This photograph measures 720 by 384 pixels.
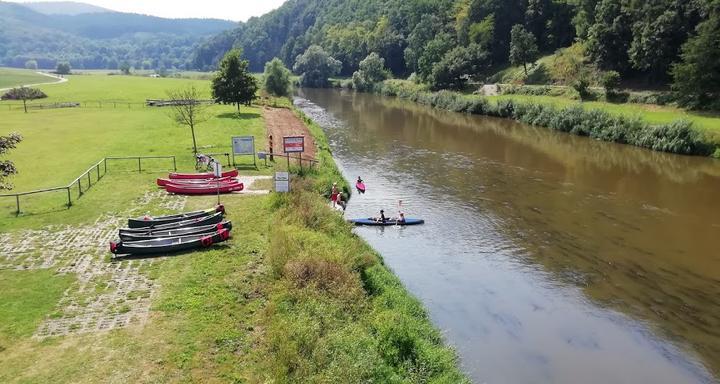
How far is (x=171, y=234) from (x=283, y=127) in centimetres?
3511

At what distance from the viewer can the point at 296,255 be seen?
1881 cm

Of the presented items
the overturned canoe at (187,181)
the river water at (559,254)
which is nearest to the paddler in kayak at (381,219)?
the river water at (559,254)

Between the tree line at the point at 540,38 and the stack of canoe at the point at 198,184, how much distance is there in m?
46.8

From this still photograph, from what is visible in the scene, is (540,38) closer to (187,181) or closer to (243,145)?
(243,145)

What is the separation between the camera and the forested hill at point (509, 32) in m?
61.8

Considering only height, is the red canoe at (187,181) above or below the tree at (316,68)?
below

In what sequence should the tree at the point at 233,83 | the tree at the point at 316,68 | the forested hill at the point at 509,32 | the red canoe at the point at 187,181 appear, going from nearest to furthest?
the red canoe at the point at 187,181
the forested hill at the point at 509,32
the tree at the point at 233,83
the tree at the point at 316,68

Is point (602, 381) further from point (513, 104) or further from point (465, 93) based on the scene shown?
point (465, 93)

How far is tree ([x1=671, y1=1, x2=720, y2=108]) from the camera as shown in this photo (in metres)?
52.6

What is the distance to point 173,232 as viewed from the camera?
22.2 m

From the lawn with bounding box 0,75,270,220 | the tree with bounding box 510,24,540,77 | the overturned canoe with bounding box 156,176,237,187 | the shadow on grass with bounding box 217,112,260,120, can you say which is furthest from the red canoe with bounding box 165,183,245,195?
the tree with bounding box 510,24,540,77

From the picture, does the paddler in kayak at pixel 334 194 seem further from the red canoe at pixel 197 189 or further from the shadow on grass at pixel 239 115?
the shadow on grass at pixel 239 115

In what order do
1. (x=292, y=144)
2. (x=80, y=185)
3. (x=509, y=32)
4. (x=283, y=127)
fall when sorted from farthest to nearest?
(x=509, y=32)
(x=283, y=127)
(x=292, y=144)
(x=80, y=185)

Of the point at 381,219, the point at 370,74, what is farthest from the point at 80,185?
the point at 370,74
